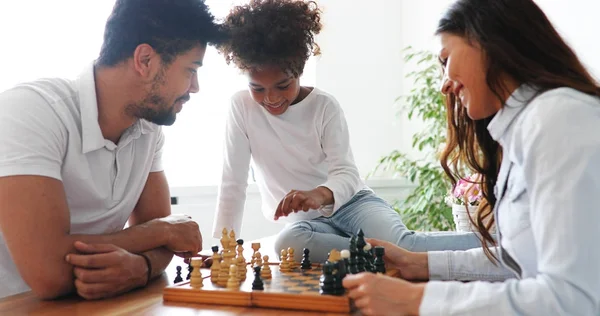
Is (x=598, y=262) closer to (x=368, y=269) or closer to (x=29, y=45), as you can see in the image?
(x=368, y=269)

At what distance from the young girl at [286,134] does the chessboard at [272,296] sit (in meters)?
0.76

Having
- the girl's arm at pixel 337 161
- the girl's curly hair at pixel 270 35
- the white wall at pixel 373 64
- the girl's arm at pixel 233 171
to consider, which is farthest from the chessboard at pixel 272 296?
the white wall at pixel 373 64

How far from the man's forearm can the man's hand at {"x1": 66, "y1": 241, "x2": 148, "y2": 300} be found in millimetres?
36

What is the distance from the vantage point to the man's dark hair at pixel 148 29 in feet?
5.75

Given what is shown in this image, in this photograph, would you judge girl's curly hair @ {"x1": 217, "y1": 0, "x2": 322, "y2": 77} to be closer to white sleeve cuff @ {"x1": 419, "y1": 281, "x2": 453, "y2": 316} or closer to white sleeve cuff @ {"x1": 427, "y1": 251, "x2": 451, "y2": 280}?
white sleeve cuff @ {"x1": 427, "y1": 251, "x2": 451, "y2": 280}

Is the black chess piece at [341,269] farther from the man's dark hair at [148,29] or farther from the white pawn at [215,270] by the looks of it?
the man's dark hair at [148,29]

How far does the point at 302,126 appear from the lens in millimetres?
2482

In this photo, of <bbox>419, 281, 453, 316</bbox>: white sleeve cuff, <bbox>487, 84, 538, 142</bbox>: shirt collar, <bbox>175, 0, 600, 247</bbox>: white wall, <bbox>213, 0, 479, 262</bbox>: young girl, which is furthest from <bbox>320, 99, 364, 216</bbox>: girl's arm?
<bbox>175, 0, 600, 247</bbox>: white wall

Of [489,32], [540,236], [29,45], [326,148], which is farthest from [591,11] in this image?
[29,45]

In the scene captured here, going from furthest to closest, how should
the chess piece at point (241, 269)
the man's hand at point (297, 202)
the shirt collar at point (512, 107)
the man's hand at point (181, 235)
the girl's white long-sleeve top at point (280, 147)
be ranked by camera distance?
the girl's white long-sleeve top at point (280, 147), the man's hand at point (297, 202), the man's hand at point (181, 235), the chess piece at point (241, 269), the shirt collar at point (512, 107)

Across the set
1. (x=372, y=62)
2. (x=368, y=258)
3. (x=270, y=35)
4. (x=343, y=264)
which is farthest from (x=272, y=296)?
(x=372, y=62)

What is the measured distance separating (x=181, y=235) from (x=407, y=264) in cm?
66

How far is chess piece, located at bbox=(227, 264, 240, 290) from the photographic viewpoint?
142cm

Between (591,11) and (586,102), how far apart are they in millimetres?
2079
